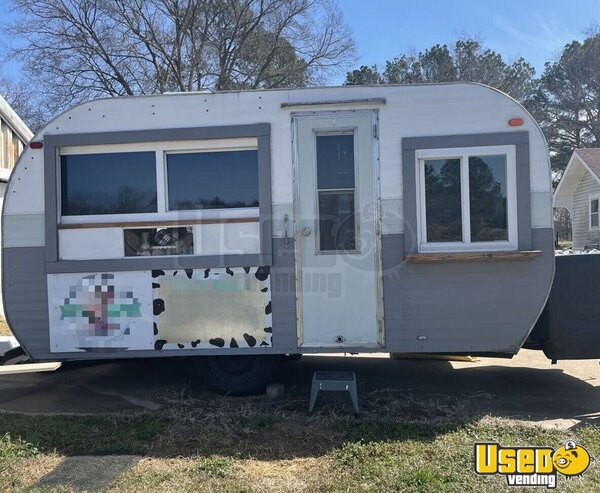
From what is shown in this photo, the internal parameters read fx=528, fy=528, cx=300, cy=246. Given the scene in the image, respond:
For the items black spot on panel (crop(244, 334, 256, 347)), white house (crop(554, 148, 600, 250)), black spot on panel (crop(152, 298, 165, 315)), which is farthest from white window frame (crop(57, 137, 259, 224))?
white house (crop(554, 148, 600, 250))

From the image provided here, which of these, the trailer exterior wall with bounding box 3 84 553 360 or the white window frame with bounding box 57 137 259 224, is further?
the white window frame with bounding box 57 137 259 224

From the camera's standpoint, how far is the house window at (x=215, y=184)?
4828 millimetres

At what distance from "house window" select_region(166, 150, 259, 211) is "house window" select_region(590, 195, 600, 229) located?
18.0 meters

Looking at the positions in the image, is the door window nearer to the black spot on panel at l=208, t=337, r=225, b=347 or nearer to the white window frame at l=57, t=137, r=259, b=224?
the white window frame at l=57, t=137, r=259, b=224

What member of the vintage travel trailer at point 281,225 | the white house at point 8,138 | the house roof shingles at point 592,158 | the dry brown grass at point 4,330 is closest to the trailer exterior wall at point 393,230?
the vintage travel trailer at point 281,225

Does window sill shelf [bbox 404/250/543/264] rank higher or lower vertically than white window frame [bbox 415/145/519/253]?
lower

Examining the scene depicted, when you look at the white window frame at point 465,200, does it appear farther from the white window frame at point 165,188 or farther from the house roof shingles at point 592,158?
the house roof shingles at point 592,158

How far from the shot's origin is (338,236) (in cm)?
474

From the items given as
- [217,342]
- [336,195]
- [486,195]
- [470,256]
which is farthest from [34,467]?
[486,195]

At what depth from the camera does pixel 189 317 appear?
481 centimetres

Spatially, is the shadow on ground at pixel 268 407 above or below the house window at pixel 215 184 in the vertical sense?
below

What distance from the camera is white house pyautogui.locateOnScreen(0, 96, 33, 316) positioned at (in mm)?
9047

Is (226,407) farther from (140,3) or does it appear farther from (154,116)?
(140,3)

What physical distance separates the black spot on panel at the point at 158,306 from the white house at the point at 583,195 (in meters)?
17.4
